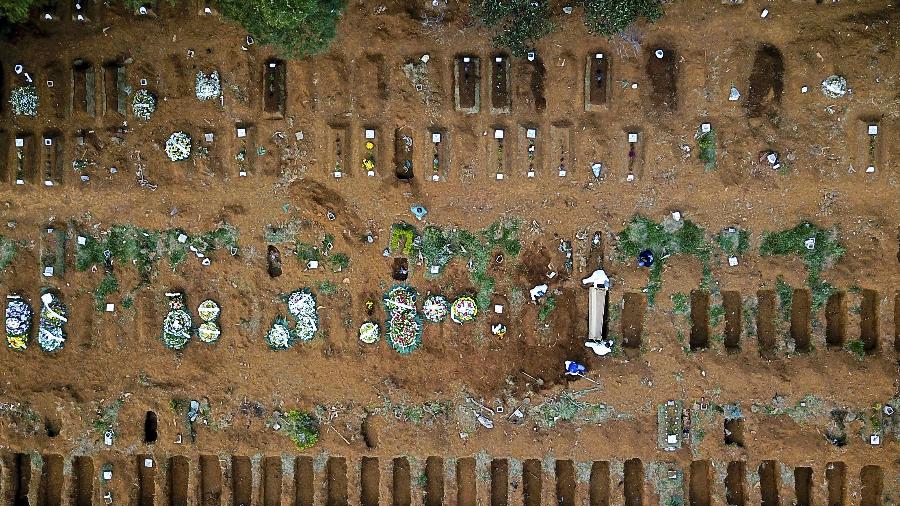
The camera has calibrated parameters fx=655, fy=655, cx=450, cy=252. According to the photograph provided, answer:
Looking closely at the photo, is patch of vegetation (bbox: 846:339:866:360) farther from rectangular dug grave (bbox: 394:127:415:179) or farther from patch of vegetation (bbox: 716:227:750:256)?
rectangular dug grave (bbox: 394:127:415:179)

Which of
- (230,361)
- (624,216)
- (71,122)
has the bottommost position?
(230,361)

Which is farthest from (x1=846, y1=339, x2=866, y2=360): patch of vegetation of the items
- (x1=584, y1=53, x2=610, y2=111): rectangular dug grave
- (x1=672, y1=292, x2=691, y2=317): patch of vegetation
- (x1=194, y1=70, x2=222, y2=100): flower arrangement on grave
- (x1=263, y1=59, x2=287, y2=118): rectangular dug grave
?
(x1=194, y1=70, x2=222, y2=100): flower arrangement on grave

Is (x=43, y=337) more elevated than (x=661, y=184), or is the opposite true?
(x=661, y=184)

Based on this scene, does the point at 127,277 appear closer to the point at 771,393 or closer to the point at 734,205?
the point at 734,205

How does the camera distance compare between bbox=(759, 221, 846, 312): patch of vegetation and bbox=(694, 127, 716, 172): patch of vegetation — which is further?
bbox=(694, 127, 716, 172): patch of vegetation

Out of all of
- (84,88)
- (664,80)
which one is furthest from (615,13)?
(84,88)

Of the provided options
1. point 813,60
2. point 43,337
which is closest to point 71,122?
point 43,337

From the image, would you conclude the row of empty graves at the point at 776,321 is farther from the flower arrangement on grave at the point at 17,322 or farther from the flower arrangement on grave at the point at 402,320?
the flower arrangement on grave at the point at 17,322

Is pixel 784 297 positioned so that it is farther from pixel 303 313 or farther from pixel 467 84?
pixel 303 313
